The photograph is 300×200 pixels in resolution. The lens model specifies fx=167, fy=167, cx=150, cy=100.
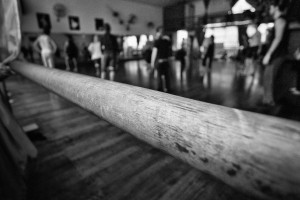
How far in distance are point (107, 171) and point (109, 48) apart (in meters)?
3.26

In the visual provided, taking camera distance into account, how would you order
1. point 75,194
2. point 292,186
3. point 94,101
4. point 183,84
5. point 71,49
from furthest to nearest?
1. point 71,49
2. point 183,84
3. point 75,194
4. point 94,101
5. point 292,186

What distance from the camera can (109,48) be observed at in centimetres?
394

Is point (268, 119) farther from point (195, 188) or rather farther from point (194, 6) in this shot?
point (194, 6)

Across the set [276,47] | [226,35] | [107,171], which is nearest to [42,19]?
[107,171]

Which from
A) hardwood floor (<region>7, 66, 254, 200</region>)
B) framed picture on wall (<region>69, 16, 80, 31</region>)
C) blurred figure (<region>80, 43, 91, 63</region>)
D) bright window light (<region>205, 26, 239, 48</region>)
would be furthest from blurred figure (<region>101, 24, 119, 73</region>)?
bright window light (<region>205, 26, 239, 48</region>)

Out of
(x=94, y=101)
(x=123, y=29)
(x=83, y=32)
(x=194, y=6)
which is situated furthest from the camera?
(x=194, y=6)

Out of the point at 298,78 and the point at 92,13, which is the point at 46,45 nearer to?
the point at 298,78

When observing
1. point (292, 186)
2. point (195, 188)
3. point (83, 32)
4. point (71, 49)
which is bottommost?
point (195, 188)

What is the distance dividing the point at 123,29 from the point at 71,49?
5.37 metres

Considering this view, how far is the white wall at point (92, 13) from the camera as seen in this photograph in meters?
7.69

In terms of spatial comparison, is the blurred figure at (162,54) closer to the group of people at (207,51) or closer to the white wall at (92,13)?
the group of people at (207,51)

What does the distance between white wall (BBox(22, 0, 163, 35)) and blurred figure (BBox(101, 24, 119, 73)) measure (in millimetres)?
5932

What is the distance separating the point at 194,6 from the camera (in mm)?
11797

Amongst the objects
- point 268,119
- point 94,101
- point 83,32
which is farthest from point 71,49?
point 268,119
